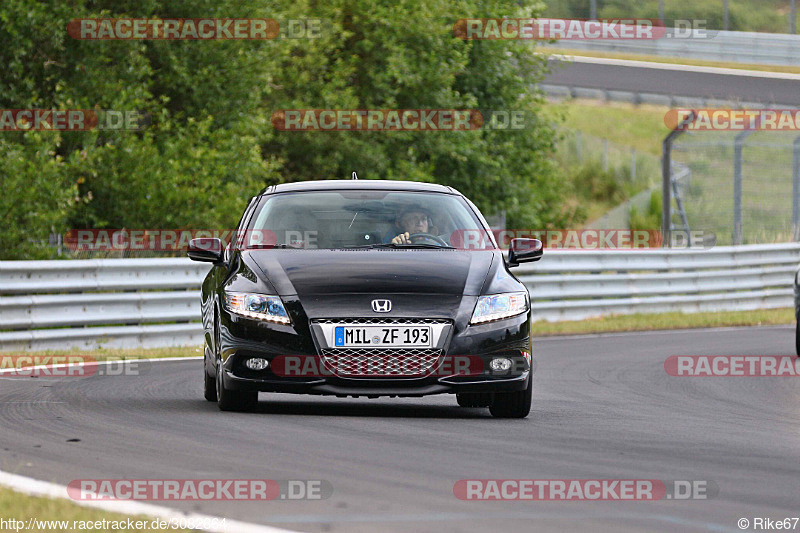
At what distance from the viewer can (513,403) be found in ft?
30.1

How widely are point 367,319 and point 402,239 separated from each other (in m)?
1.16

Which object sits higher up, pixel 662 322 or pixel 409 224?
pixel 409 224

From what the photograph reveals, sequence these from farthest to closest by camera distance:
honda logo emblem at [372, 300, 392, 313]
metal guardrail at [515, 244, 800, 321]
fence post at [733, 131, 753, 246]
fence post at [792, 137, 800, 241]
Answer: fence post at [792, 137, 800, 241], fence post at [733, 131, 753, 246], metal guardrail at [515, 244, 800, 321], honda logo emblem at [372, 300, 392, 313]

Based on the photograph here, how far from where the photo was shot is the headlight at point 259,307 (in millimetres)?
8734

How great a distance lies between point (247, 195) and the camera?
24.8m

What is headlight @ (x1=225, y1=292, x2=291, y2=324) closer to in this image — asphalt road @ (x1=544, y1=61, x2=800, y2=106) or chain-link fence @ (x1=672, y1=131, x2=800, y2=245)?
chain-link fence @ (x1=672, y1=131, x2=800, y2=245)

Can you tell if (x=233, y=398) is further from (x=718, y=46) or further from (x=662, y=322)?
(x=718, y=46)

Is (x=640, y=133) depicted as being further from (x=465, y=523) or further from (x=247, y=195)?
(x=465, y=523)

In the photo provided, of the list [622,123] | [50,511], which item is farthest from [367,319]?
[622,123]

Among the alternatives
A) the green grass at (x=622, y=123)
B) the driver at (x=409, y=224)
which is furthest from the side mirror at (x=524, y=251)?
the green grass at (x=622, y=123)

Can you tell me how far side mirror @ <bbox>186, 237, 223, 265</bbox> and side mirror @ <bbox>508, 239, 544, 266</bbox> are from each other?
75.6 inches

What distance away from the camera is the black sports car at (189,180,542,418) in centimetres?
865

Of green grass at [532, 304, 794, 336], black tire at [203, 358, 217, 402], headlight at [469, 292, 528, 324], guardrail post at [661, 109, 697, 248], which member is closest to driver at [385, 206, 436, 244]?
headlight at [469, 292, 528, 324]

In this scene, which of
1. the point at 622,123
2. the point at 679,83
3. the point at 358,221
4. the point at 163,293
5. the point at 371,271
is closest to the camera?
the point at 371,271
